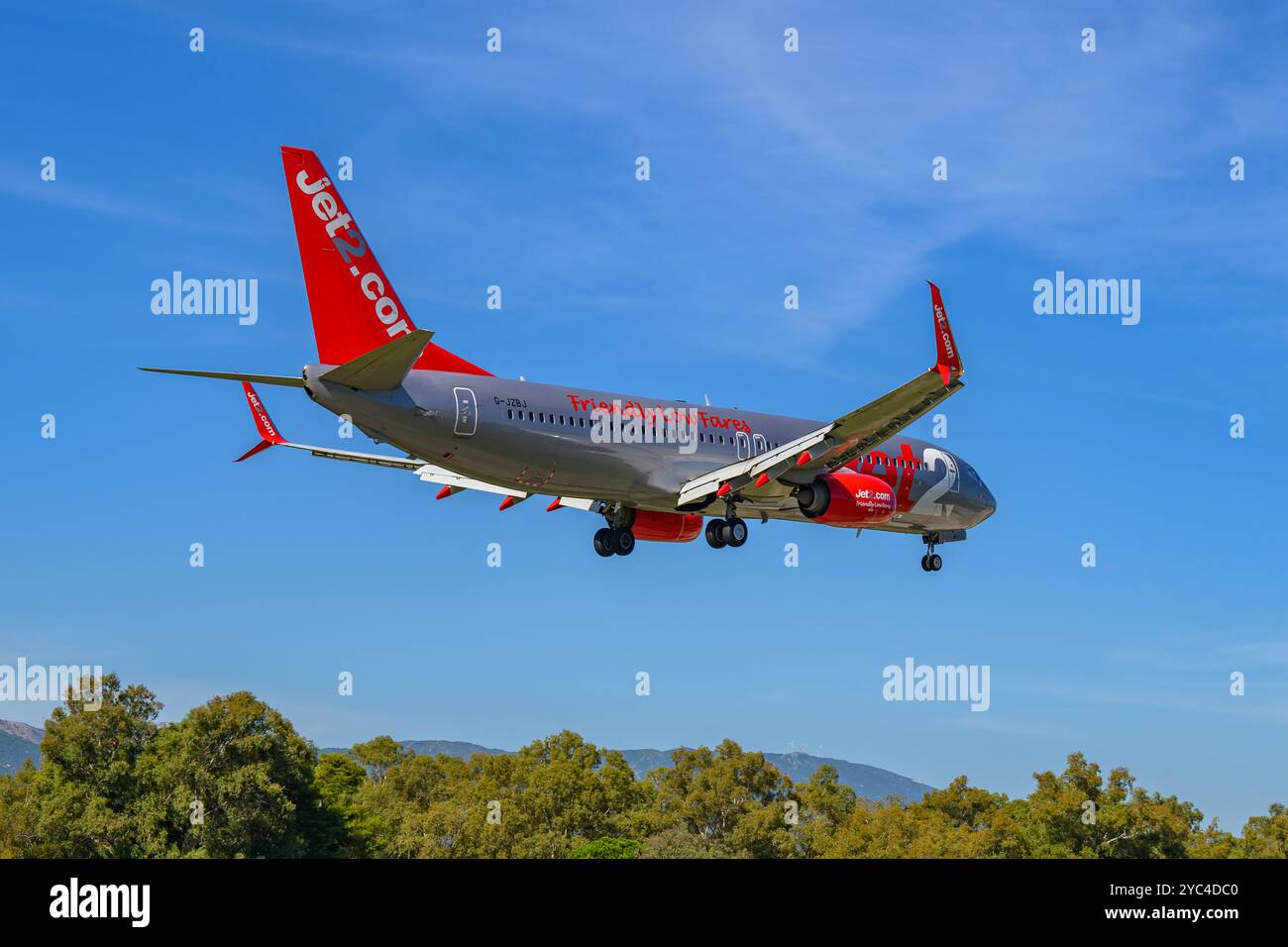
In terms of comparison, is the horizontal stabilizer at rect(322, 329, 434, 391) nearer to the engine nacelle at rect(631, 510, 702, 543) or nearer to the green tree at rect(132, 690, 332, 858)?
the engine nacelle at rect(631, 510, 702, 543)

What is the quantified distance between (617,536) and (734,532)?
14.8 ft

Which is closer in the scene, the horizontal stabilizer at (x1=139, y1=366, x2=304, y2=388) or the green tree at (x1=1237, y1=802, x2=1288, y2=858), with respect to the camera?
the horizontal stabilizer at (x1=139, y1=366, x2=304, y2=388)

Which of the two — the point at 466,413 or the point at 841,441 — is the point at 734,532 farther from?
the point at 466,413

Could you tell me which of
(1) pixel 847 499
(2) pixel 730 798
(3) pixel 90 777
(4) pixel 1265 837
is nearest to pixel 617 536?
(1) pixel 847 499

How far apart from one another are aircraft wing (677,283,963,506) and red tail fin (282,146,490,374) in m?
11.5

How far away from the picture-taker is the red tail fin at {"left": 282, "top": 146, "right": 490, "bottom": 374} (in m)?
44.6

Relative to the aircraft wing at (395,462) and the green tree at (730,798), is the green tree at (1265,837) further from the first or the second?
the aircraft wing at (395,462)

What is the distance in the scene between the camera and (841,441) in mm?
48781

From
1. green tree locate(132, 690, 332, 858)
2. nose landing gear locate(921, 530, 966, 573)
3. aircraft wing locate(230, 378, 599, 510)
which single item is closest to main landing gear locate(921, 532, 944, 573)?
nose landing gear locate(921, 530, 966, 573)

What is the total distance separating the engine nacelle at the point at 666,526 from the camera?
2119 inches

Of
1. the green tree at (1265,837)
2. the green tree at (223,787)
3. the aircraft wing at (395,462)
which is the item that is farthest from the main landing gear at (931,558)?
the green tree at (1265,837)
